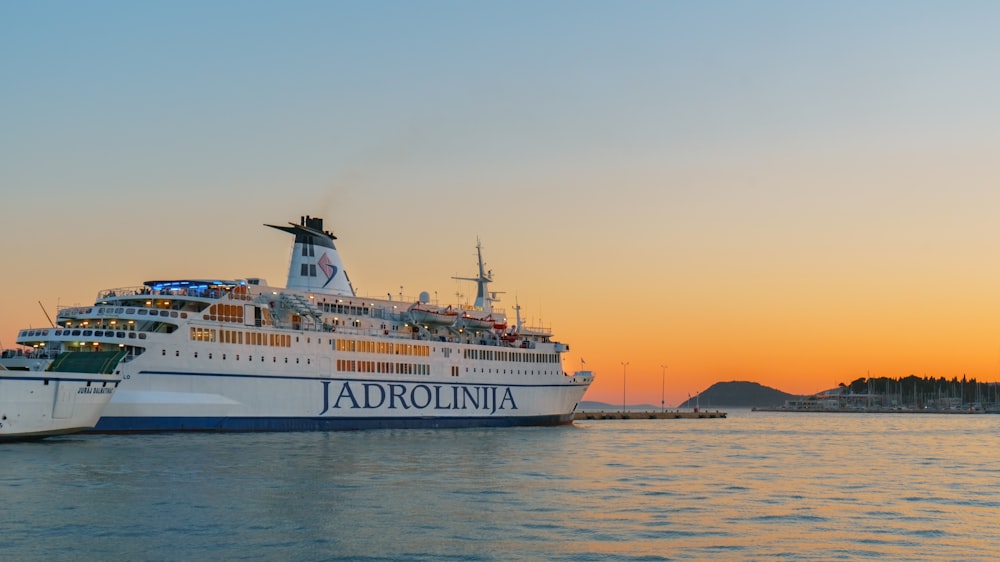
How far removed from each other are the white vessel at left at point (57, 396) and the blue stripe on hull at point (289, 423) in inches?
141

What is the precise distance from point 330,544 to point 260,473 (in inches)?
582

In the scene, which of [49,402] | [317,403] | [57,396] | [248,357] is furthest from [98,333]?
[317,403]

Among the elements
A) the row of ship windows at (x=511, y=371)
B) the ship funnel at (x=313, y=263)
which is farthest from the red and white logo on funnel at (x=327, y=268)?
the row of ship windows at (x=511, y=371)

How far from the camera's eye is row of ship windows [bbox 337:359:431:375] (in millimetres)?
68988

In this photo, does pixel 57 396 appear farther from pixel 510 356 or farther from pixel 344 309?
pixel 510 356

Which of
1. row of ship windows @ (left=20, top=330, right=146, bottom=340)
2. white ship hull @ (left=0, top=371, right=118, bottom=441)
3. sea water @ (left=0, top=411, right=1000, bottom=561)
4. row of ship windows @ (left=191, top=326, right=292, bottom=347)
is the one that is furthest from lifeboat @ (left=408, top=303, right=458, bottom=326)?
white ship hull @ (left=0, top=371, right=118, bottom=441)

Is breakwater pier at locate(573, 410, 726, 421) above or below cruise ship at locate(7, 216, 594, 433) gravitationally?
below

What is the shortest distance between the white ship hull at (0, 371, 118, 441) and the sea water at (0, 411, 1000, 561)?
35.8 inches

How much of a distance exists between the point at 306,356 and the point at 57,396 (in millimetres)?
19712

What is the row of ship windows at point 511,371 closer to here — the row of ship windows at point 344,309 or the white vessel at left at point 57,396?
the row of ship windows at point 344,309

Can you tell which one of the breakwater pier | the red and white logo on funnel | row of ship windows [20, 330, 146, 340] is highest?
the red and white logo on funnel

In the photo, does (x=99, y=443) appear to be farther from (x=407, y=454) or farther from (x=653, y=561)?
(x=653, y=561)

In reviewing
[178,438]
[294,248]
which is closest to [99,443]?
[178,438]

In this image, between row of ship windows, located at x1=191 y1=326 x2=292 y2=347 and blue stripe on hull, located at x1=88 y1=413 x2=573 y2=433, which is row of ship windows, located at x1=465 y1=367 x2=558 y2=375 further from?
row of ship windows, located at x1=191 y1=326 x2=292 y2=347
